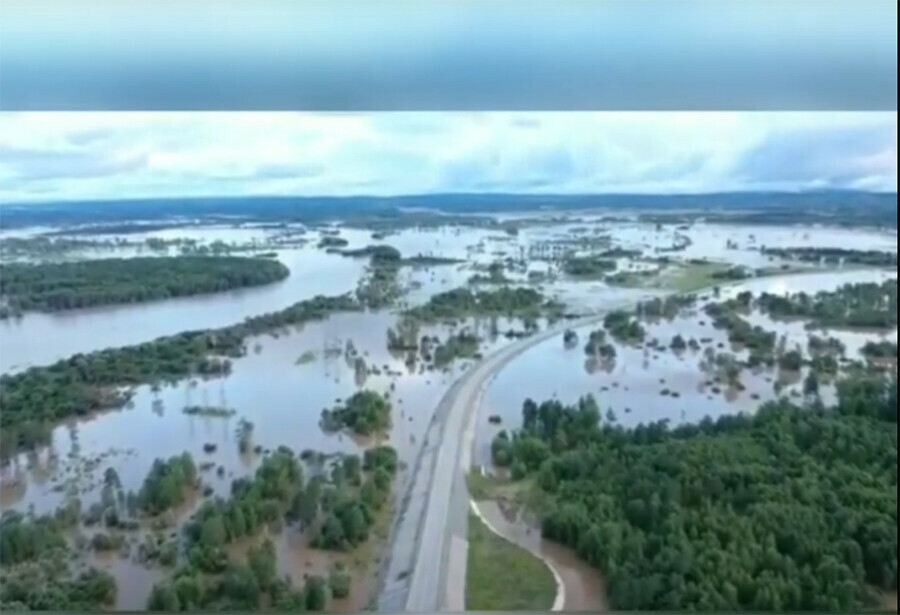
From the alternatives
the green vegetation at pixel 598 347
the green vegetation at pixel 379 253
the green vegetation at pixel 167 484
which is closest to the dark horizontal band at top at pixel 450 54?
the green vegetation at pixel 379 253

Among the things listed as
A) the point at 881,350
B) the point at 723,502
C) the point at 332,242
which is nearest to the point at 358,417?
the point at 332,242

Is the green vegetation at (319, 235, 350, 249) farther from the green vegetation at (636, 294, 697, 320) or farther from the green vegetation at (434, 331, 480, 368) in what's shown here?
the green vegetation at (636, 294, 697, 320)

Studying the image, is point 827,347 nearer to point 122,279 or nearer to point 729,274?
point 729,274

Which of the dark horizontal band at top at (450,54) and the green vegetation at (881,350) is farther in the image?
the green vegetation at (881,350)

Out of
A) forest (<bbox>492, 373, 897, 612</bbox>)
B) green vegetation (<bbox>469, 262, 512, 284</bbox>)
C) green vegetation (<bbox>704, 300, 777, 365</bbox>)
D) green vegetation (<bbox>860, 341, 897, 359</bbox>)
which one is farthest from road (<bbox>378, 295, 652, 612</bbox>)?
green vegetation (<bbox>860, 341, 897, 359</bbox>)

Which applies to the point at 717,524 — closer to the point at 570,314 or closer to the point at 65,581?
the point at 570,314

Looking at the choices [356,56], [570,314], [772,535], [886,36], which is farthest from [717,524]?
[356,56]

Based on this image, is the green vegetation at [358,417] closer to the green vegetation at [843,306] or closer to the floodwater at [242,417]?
the floodwater at [242,417]
